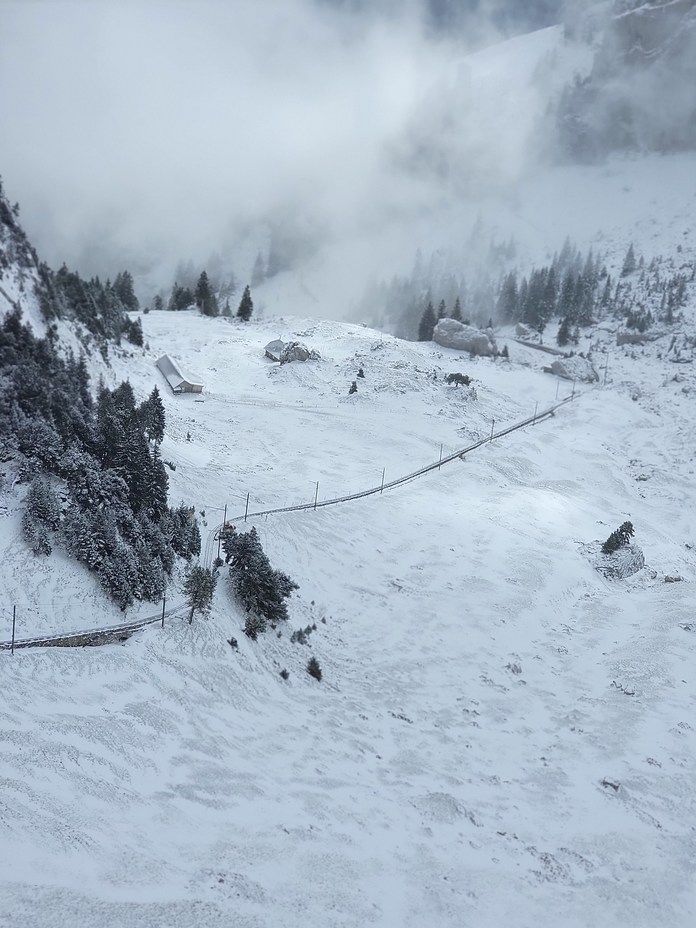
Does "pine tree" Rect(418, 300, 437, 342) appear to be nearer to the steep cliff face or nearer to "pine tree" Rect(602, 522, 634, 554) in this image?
"pine tree" Rect(602, 522, 634, 554)

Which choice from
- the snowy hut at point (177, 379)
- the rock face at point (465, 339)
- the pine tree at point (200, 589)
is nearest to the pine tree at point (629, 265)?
the rock face at point (465, 339)

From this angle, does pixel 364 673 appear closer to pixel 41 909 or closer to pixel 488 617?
pixel 488 617

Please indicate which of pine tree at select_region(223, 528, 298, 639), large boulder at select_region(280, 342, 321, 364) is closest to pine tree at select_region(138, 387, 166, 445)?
pine tree at select_region(223, 528, 298, 639)

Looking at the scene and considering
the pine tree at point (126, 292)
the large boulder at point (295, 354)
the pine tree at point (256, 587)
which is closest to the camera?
the pine tree at point (256, 587)

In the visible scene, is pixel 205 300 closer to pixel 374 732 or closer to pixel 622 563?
pixel 622 563

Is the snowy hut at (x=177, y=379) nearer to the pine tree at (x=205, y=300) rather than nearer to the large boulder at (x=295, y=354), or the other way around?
the large boulder at (x=295, y=354)
